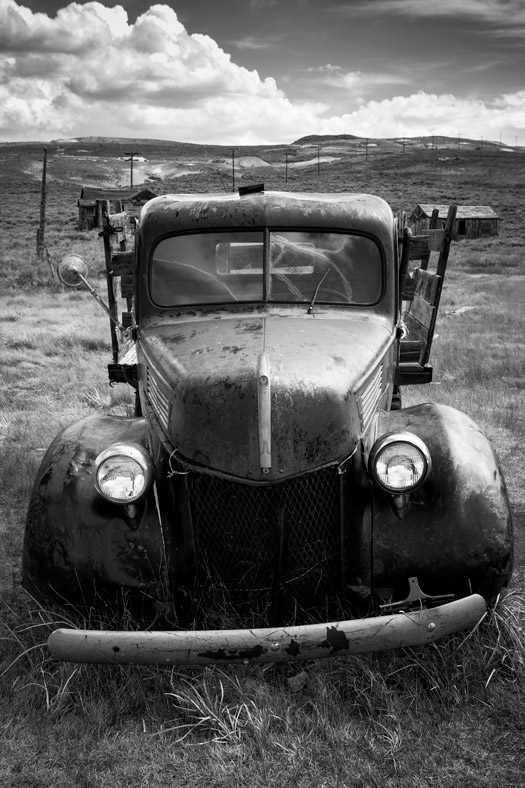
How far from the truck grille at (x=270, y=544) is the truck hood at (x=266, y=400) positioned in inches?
8.6

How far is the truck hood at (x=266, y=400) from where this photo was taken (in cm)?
263

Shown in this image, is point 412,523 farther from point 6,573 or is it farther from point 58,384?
point 58,384

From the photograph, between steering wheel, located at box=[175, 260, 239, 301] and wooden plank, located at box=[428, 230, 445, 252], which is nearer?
steering wheel, located at box=[175, 260, 239, 301]

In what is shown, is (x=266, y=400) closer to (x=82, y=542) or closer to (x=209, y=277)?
(x=82, y=542)

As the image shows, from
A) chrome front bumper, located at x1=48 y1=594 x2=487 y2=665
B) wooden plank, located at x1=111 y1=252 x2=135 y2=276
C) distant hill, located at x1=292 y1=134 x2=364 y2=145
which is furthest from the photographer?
distant hill, located at x1=292 y1=134 x2=364 y2=145

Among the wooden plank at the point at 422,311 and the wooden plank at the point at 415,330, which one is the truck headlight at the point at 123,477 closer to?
the wooden plank at the point at 415,330

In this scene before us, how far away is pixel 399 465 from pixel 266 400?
62cm

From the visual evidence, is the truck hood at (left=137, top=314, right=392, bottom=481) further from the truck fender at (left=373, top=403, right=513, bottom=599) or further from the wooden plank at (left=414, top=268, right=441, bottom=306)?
the wooden plank at (left=414, top=268, right=441, bottom=306)

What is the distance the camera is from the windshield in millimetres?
3900

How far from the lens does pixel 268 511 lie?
9.55 feet

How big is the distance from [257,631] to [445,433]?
1299mm

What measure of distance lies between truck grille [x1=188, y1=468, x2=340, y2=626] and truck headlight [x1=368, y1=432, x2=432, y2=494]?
0.65 ft

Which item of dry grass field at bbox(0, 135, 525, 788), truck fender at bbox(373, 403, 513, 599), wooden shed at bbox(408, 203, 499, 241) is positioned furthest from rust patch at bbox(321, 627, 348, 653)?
wooden shed at bbox(408, 203, 499, 241)

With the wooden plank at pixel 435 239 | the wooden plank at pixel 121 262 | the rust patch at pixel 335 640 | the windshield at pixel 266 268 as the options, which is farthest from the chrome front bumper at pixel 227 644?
the wooden plank at pixel 435 239
